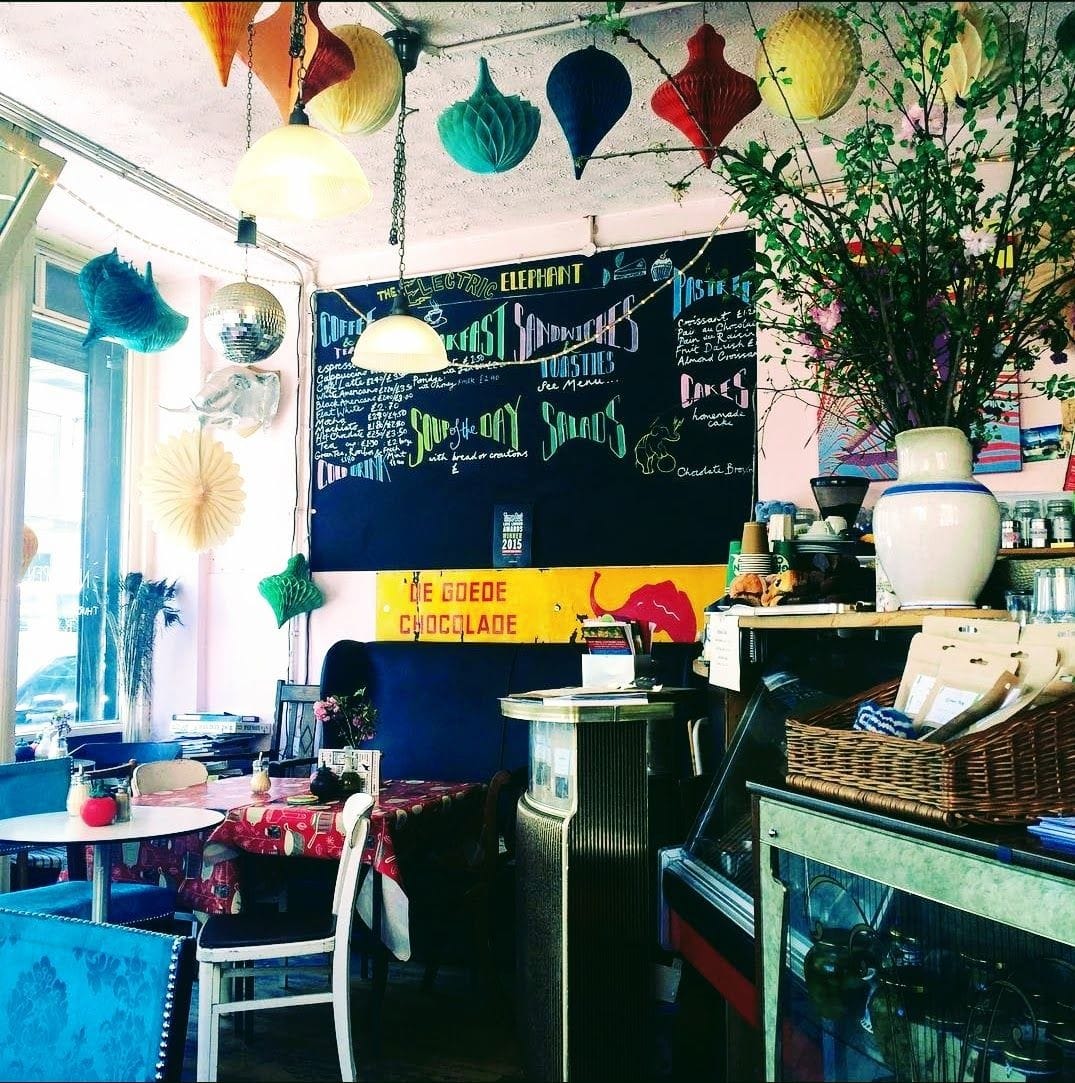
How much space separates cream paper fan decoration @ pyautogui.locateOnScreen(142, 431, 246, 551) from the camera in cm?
545

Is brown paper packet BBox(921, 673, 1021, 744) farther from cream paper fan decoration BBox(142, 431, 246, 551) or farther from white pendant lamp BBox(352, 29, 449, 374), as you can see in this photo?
cream paper fan decoration BBox(142, 431, 246, 551)

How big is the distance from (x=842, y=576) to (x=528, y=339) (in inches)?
131

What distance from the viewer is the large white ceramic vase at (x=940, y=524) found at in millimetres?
2080

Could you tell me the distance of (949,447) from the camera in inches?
83.0

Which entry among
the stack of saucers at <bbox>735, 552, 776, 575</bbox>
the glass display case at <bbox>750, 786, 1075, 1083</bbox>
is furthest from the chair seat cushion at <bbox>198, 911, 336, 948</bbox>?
the glass display case at <bbox>750, 786, 1075, 1083</bbox>

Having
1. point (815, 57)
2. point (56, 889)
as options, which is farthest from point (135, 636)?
point (815, 57)

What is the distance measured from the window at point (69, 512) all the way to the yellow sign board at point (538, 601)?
1833mm

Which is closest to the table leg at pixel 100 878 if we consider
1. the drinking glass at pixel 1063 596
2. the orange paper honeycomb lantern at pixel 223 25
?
the orange paper honeycomb lantern at pixel 223 25

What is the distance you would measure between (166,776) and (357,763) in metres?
1.00

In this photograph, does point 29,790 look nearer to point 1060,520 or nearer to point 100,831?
point 100,831

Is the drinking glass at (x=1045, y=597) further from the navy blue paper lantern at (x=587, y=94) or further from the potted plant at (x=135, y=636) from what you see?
the potted plant at (x=135, y=636)

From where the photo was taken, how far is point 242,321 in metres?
5.20

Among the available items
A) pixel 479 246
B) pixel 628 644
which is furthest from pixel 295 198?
pixel 479 246

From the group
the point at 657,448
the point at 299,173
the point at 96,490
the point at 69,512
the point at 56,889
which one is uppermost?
the point at 299,173
